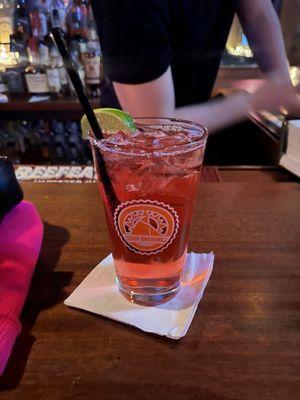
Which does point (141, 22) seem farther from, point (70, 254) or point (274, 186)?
point (70, 254)

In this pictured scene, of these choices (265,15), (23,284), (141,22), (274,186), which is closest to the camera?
(23,284)

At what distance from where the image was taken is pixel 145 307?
55 cm

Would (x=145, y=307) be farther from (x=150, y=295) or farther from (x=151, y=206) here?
(x=151, y=206)

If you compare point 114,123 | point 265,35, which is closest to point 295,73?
point 265,35

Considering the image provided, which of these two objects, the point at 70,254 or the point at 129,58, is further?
the point at 129,58

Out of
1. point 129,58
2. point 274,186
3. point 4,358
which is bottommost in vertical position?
point 274,186

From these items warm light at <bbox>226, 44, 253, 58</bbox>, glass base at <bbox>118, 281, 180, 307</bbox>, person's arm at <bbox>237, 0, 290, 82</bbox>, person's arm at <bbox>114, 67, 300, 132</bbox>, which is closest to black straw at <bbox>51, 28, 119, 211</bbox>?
glass base at <bbox>118, 281, 180, 307</bbox>

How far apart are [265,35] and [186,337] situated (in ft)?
5.43

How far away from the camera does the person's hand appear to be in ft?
5.16

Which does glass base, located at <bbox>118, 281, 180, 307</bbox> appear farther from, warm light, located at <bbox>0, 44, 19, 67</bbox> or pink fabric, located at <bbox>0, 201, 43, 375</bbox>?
warm light, located at <bbox>0, 44, 19, 67</bbox>

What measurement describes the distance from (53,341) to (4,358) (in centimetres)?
6

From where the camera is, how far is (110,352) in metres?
0.48

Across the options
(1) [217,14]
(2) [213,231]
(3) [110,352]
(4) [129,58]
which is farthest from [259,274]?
(1) [217,14]

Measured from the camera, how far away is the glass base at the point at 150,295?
0.56 meters
